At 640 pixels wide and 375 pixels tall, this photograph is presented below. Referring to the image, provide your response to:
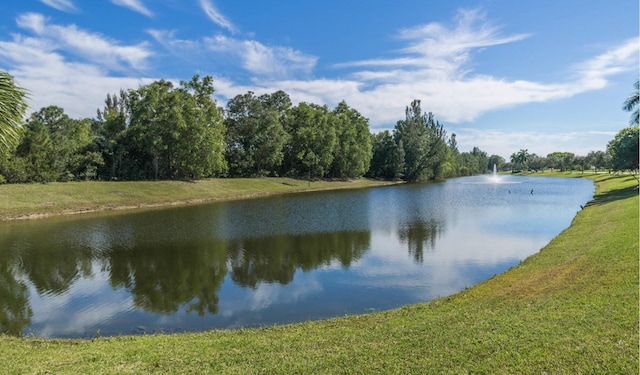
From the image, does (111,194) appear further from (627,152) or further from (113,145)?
(627,152)

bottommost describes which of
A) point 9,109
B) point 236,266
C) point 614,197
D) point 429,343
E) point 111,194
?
point 236,266

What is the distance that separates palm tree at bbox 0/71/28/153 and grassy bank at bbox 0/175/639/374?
5.55m

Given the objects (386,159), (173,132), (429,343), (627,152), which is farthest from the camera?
(386,159)

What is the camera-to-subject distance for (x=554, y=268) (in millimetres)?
14820

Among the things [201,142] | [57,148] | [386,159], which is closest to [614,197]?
[201,142]

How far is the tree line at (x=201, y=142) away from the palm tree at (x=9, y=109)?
34279mm

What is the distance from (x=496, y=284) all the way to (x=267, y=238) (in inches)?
645

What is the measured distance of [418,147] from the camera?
10869cm

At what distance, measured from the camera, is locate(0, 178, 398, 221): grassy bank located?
128ft

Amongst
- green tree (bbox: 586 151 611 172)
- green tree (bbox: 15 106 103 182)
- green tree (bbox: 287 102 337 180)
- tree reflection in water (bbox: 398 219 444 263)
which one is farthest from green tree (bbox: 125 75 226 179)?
green tree (bbox: 586 151 611 172)

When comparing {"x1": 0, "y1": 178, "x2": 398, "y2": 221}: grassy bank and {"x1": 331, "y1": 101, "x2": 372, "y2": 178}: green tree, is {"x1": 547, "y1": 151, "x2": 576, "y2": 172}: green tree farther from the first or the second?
{"x1": 0, "y1": 178, "x2": 398, "y2": 221}: grassy bank

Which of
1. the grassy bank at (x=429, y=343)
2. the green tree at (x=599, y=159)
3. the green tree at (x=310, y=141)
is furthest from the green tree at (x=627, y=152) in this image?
the green tree at (x=599, y=159)

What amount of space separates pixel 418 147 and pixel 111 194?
82.6 meters

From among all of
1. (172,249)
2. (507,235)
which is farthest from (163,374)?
(507,235)
